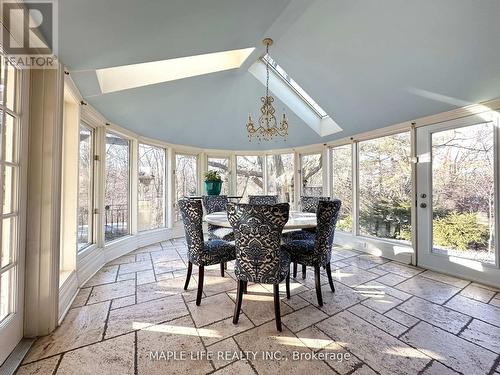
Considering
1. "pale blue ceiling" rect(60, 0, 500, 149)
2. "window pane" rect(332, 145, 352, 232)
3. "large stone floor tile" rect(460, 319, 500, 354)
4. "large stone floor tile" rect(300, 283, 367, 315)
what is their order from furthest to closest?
"window pane" rect(332, 145, 352, 232), "large stone floor tile" rect(300, 283, 367, 315), "pale blue ceiling" rect(60, 0, 500, 149), "large stone floor tile" rect(460, 319, 500, 354)

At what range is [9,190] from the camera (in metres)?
1.44

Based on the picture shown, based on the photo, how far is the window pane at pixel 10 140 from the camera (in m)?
1.39

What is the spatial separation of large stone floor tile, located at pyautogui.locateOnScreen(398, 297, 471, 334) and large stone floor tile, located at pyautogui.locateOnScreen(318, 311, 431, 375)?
49 cm

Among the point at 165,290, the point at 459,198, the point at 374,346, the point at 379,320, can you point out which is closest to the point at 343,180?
the point at 459,198

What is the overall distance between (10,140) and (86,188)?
59.6 inches

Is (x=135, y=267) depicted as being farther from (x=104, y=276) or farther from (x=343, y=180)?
(x=343, y=180)

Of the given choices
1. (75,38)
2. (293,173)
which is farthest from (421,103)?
(75,38)

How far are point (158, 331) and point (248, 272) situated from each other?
0.82 meters

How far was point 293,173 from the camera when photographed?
495 cm

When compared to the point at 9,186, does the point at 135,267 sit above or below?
below

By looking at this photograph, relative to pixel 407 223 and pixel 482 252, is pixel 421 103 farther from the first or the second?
pixel 482 252

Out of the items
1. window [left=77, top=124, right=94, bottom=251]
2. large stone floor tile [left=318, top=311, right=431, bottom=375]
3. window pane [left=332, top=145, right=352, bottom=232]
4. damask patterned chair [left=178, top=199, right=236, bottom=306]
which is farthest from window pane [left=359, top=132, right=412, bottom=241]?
window [left=77, top=124, right=94, bottom=251]

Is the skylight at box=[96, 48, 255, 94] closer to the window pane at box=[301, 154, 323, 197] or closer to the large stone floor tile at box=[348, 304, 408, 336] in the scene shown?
the window pane at box=[301, 154, 323, 197]

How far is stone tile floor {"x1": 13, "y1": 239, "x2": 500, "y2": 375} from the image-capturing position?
4.42 ft
